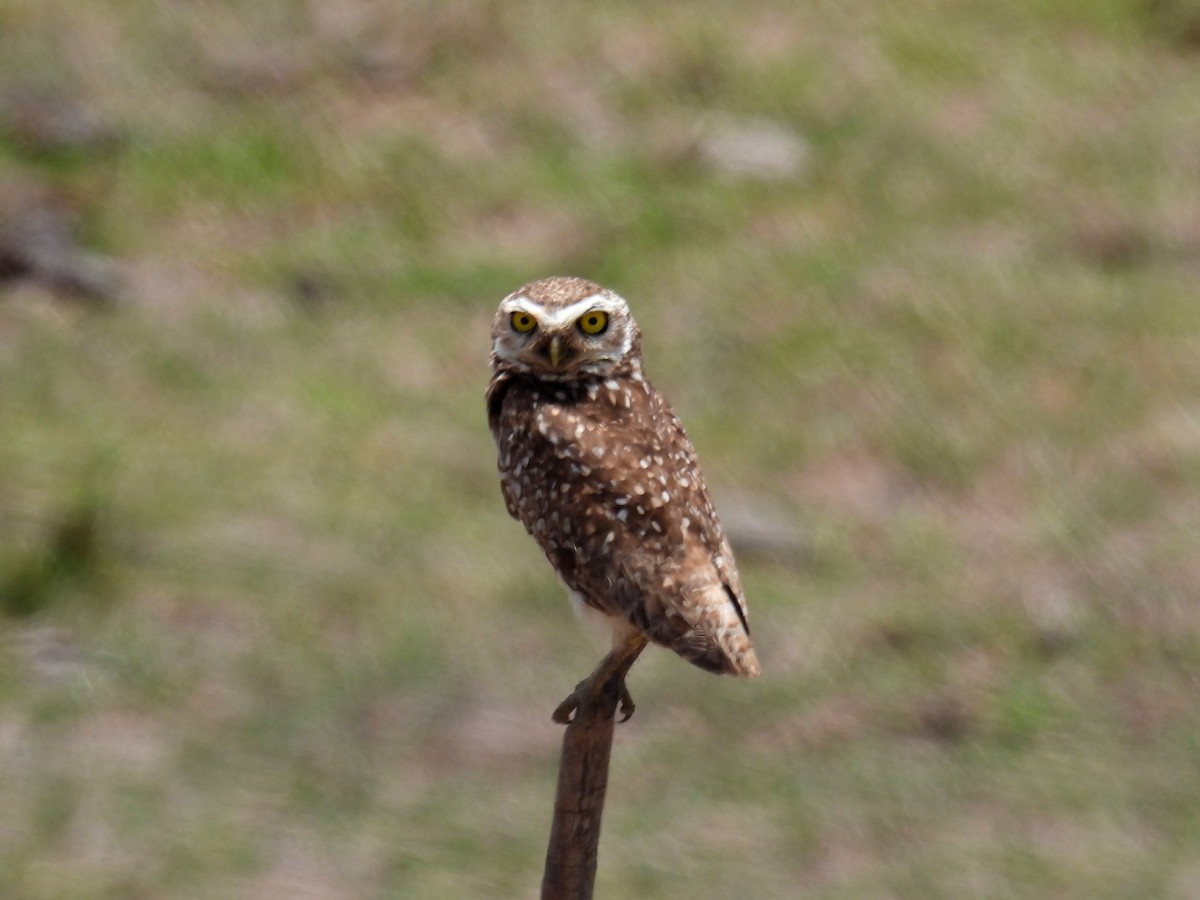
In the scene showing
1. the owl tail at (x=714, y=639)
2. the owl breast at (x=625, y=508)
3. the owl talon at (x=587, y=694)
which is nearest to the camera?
the owl tail at (x=714, y=639)

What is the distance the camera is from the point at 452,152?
11.0m

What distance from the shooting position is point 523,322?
4371mm

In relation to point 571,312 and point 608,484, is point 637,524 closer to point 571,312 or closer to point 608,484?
point 608,484

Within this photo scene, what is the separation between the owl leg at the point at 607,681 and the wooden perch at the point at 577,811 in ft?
0.87

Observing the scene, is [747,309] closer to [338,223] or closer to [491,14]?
[338,223]

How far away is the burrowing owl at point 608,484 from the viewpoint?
400cm

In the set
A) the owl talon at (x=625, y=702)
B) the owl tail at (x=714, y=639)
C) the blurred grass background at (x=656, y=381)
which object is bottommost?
the owl tail at (x=714, y=639)

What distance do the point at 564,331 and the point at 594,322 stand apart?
0.10 m

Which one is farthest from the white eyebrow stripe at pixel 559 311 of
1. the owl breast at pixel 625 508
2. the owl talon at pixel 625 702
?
the owl talon at pixel 625 702

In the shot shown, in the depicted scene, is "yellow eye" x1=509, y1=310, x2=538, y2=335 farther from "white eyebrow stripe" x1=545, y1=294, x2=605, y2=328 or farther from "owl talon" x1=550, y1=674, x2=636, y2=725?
"owl talon" x1=550, y1=674, x2=636, y2=725

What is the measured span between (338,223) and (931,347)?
122 inches

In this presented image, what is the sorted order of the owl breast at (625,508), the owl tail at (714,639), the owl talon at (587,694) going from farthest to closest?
the owl talon at (587,694) → the owl breast at (625,508) → the owl tail at (714,639)

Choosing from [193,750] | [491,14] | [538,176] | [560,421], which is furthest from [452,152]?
[560,421]

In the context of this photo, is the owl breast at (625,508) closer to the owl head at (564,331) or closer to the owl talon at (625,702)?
the owl head at (564,331)
